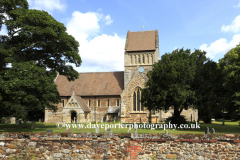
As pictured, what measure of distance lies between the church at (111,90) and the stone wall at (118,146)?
28285mm

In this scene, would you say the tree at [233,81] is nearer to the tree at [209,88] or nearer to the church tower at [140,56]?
the tree at [209,88]

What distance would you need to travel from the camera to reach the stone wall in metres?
7.41

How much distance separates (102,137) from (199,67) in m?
21.6

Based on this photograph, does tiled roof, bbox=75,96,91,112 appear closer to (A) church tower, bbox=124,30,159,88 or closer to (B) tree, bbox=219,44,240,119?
(A) church tower, bbox=124,30,159,88

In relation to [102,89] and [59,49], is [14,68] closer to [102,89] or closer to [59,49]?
[59,49]

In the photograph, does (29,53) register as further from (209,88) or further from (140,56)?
(140,56)

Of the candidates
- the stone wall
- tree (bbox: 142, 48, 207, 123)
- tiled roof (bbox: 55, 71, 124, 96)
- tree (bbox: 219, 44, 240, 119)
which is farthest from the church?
the stone wall

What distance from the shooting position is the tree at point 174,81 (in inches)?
949

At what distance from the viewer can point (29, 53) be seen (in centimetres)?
2183

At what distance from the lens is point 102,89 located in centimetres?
4284

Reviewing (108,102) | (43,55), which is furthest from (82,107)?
(43,55)

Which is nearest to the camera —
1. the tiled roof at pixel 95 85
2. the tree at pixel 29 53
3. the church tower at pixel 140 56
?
the tree at pixel 29 53

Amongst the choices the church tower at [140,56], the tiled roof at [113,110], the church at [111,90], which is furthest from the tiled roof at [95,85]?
the tiled roof at [113,110]

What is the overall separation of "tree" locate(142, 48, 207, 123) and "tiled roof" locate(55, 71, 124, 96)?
15809mm
